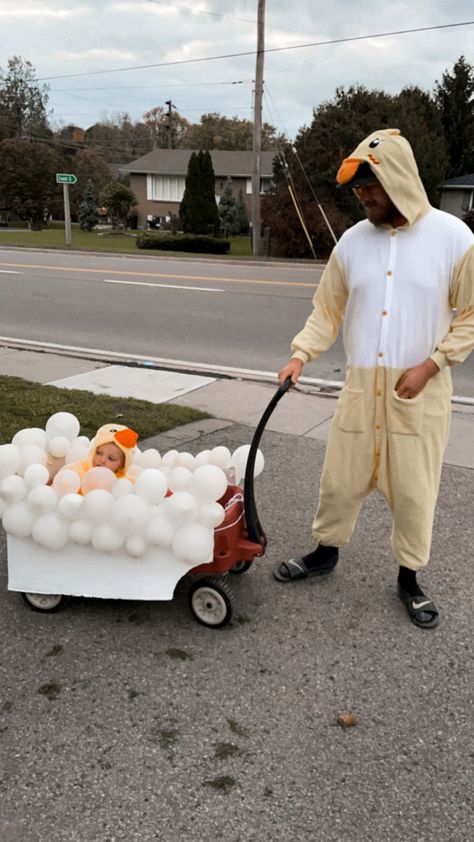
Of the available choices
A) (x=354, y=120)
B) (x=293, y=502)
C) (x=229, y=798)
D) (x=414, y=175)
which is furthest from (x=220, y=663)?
(x=354, y=120)

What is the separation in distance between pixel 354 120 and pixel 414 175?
86.2 feet

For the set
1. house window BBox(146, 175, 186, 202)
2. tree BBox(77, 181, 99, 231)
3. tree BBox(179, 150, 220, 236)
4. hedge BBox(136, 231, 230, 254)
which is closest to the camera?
hedge BBox(136, 231, 230, 254)

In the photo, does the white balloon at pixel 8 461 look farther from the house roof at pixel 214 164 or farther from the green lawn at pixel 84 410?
the house roof at pixel 214 164

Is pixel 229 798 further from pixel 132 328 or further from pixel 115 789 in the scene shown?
pixel 132 328

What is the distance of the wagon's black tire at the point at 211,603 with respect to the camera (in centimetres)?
279

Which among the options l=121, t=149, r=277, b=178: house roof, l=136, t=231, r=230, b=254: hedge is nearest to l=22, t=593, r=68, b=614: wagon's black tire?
l=136, t=231, r=230, b=254: hedge

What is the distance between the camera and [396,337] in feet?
8.77

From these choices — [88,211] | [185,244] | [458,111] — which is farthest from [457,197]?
[88,211]

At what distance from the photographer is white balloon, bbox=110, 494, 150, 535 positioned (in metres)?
2.60

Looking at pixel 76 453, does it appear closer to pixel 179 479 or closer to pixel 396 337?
pixel 179 479

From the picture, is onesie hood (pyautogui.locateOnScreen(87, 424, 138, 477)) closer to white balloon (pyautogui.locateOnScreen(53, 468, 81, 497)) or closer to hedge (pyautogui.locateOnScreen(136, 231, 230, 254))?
white balloon (pyautogui.locateOnScreen(53, 468, 81, 497))

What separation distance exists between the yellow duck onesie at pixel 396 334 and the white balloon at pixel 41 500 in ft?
3.73

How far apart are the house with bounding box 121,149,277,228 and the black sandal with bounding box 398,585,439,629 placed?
44.6m

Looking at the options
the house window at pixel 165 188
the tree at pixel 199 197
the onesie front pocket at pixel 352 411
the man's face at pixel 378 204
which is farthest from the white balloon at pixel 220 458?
the house window at pixel 165 188
